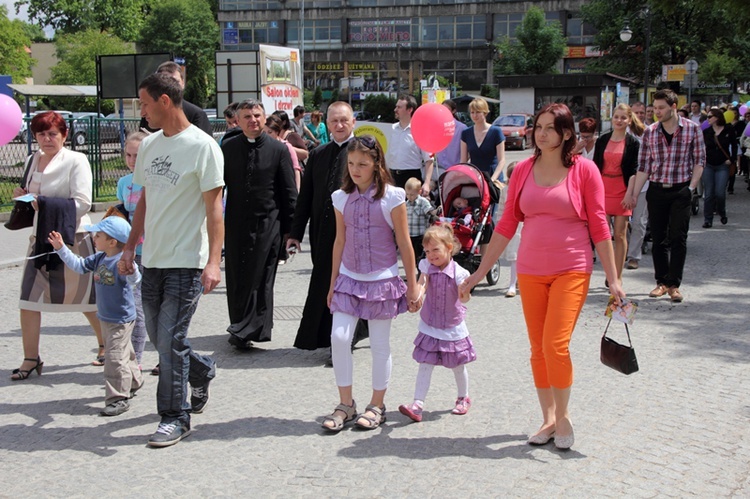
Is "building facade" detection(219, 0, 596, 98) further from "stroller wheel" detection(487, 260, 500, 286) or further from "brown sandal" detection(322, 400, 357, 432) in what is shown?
"brown sandal" detection(322, 400, 357, 432)

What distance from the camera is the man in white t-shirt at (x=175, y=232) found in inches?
192

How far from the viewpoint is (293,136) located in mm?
13031

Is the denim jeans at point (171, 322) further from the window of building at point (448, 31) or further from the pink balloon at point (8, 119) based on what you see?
the window of building at point (448, 31)

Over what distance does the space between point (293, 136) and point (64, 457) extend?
8.74 m

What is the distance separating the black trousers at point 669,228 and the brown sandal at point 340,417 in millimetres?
4891

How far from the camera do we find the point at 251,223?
687 cm

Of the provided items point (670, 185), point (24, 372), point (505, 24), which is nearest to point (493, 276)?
point (670, 185)

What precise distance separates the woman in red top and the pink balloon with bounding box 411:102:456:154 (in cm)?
163

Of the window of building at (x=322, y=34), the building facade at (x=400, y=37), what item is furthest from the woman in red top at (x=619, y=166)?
the window of building at (x=322, y=34)

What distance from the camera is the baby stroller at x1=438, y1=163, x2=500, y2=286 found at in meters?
9.19

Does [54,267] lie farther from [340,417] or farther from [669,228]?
[669,228]

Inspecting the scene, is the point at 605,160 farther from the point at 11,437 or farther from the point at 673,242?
the point at 11,437

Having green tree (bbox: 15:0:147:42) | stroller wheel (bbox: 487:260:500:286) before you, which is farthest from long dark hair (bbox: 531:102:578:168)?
green tree (bbox: 15:0:147:42)

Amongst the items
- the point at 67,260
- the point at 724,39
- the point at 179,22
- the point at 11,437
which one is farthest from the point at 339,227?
the point at 179,22
